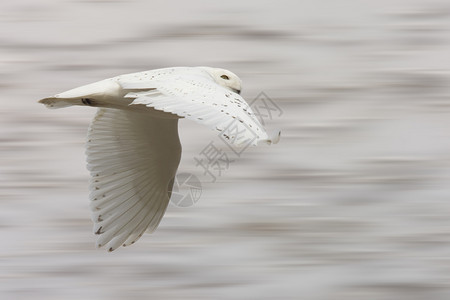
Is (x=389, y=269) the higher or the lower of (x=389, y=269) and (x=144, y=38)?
the lower

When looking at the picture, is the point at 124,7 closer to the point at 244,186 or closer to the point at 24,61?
the point at 24,61

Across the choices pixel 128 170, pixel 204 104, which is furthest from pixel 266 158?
pixel 204 104

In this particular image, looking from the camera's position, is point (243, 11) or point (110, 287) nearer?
point (110, 287)

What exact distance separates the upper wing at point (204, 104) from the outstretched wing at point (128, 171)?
0.71 metres

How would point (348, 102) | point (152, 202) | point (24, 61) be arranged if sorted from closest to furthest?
point (152, 202), point (348, 102), point (24, 61)

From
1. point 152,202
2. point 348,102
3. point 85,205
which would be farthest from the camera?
point 348,102

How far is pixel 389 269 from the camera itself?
529cm

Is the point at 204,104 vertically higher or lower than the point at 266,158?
higher

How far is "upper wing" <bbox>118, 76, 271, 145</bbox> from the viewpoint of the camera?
2.42m

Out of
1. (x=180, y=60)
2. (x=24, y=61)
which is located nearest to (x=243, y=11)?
(x=180, y=60)

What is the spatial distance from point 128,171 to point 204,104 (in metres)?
1.19

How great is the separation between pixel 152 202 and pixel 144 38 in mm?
2871

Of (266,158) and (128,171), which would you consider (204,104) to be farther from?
(266,158)

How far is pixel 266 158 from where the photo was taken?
5.59 meters
